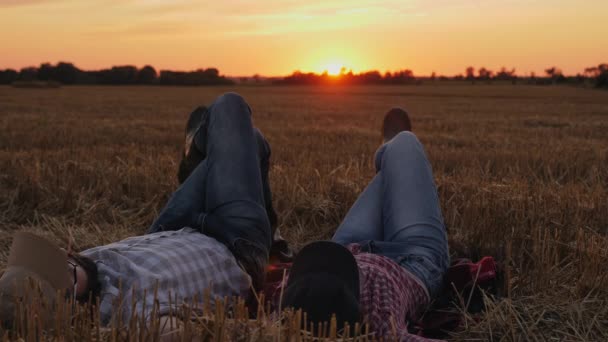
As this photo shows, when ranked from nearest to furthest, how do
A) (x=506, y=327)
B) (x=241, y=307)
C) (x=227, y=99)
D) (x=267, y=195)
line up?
(x=241, y=307)
(x=506, y=327)
(x=227, y=99)
(x=267, y=195)

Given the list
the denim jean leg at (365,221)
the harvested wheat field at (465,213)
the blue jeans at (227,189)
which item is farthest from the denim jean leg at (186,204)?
the denim jean leg at (365,221)

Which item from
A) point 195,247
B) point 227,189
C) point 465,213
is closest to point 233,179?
point 227,189

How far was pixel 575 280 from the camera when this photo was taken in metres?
2.96

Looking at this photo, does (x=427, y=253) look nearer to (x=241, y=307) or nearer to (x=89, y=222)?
(x=241, y=307)

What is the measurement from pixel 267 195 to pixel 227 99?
1.66ft

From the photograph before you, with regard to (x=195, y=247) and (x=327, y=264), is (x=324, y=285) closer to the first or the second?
(x=327, y=264)

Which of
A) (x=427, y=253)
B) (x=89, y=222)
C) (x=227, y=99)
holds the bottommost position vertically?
(x=89, y=222)

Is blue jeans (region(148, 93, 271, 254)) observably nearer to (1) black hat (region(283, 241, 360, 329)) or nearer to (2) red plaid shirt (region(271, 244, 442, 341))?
(2) red plaid shirt (region(271, 244, 442, 341))

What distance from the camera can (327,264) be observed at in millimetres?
1969

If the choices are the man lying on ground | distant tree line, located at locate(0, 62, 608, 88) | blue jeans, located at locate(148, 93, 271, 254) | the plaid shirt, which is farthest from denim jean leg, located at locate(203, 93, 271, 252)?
distant tree line, located at locate(0, 62, 608, 88)

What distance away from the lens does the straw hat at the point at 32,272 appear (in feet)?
5.68

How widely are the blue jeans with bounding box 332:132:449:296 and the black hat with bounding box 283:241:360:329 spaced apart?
55 cm

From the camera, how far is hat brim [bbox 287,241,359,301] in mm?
1964

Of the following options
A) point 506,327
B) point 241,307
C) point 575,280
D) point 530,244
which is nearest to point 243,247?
point 241,307
